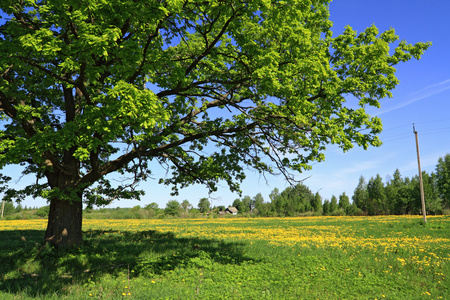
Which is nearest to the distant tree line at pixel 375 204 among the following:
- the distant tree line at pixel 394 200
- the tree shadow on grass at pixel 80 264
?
the distant tree line at pixel 394 200

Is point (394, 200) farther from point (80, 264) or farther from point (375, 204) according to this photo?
point (80, 264)

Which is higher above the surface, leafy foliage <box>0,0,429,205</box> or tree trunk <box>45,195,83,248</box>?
leafy foliage <box>0,0,429,205</box>

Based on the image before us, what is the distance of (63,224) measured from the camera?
38.4 feet

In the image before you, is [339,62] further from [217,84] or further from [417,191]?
[417,191]

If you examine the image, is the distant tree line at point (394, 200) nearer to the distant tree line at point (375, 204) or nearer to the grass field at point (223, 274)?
the distant tree line at point (375, 204)

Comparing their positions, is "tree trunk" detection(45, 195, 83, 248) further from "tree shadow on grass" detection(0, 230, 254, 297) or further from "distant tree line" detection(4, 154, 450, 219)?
"distant tree line" detection(4, 154, 450, 219)

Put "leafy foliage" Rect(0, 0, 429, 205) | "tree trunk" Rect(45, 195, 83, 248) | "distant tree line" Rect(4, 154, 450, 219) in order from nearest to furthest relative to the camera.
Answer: "leafy foliage" Rect(0, 0, 429, 205) → "tree trunk" Rect(45, 195, 83, 248) → "distant tree line" Rect(4, 154, 450, 219)

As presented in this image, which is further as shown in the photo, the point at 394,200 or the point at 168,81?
the point at 394,200

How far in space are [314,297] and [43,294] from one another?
733cm

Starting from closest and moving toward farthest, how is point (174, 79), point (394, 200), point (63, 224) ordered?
point (174, 79)
point (63, 224)
point (394, 200)

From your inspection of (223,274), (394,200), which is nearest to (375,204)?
(394,200)

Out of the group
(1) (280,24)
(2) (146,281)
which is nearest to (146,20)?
(1) (280,24)

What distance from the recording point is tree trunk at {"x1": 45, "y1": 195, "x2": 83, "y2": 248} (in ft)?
37.8

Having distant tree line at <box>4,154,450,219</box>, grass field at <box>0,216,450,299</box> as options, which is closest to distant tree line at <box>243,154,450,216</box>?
distant tree line at <box>4,154,450,219</box>
